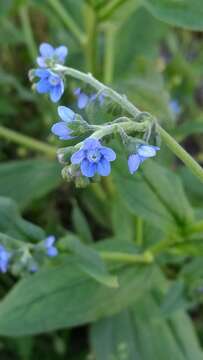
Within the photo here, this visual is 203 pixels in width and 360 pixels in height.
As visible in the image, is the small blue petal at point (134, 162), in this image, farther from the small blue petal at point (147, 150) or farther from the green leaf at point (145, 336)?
the green leaf at point (145, 336)

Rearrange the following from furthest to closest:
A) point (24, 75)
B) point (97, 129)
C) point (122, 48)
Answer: point (24, 75) < point (122, 48) < point (97, 129)

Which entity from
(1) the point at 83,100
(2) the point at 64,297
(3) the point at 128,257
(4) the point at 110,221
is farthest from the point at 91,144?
(4) the point at 110,221

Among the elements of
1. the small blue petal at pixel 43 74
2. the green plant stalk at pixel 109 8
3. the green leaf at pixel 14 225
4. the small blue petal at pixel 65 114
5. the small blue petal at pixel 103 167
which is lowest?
the small blue petal at pixel 103 167

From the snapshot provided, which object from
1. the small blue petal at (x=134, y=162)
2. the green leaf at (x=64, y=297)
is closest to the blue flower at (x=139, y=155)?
the small blue petal at (x=134, y=162)

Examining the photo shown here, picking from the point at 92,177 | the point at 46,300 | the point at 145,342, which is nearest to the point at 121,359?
the point at 145,342

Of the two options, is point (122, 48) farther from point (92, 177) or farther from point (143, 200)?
point (92, 177)

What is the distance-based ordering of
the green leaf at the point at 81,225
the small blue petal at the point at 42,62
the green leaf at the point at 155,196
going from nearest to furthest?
the small blue petal at the point at 42,62
the green leaf at the point at 155,196
the green leaf at the point at 81,225
